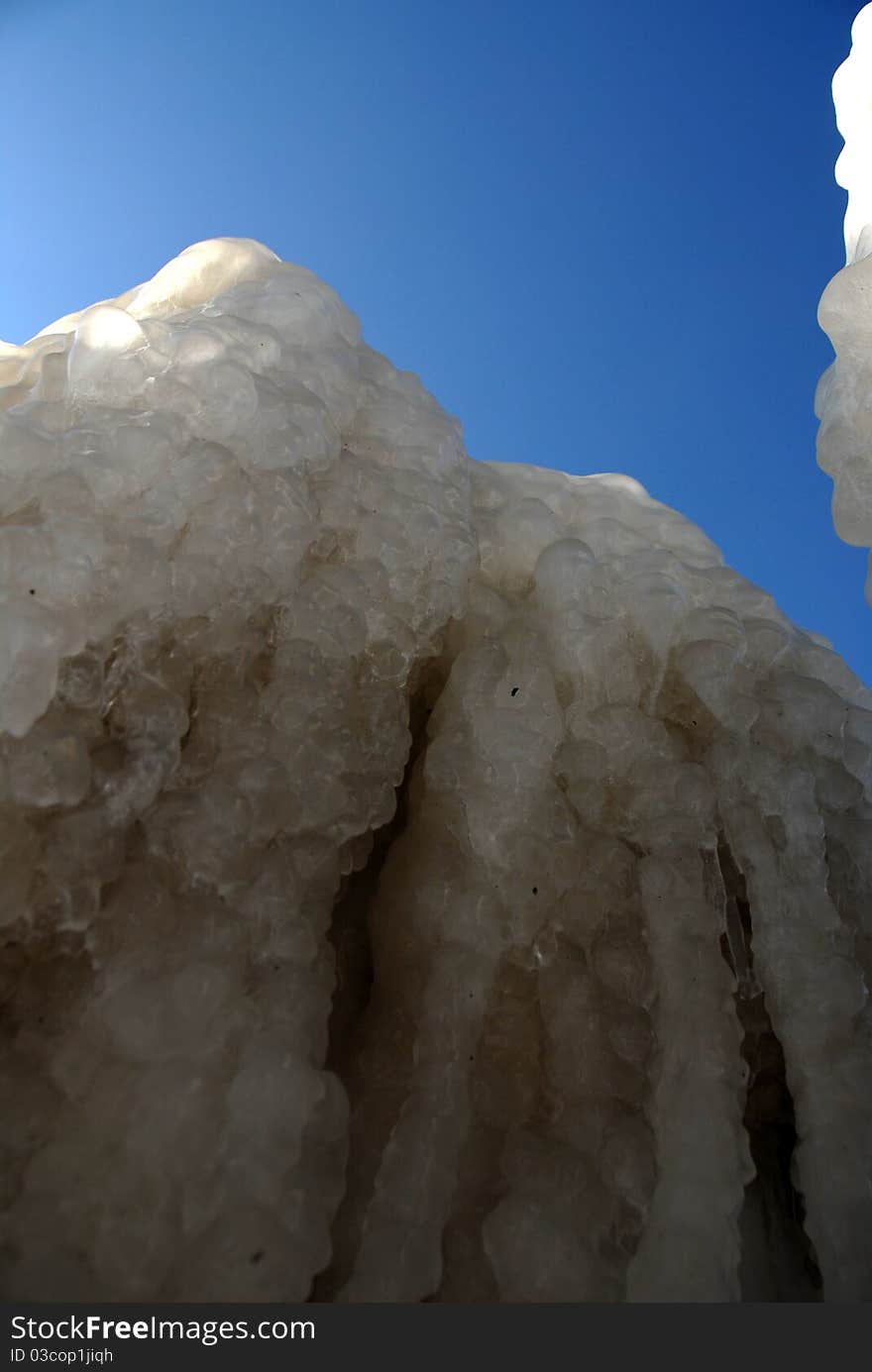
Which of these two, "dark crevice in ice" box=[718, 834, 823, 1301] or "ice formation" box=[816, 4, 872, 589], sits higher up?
"ice formation" box=[816, 4, 872, 589]

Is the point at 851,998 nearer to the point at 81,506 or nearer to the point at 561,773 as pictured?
the point at 561,773

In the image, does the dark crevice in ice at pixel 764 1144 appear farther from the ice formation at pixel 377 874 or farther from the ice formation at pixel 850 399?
the ice formation at pixel 850 399

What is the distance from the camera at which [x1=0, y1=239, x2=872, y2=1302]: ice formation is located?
112cm

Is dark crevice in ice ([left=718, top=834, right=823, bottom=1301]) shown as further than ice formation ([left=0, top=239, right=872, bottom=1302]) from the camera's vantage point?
Yes

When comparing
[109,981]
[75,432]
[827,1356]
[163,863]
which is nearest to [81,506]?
[75,432]

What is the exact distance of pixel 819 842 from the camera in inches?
58.5

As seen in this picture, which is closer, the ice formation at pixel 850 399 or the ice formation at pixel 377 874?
the ice formation at pixel 377 874

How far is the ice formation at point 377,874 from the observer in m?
1.12

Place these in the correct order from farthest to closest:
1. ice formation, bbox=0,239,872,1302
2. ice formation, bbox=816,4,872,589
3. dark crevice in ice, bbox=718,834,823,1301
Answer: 1. ice formation, bbox=816,4,872,589
2. dark crevice in ice, bbox=718,834,823,1301
3. ice formation, bbox=0,239,872,1302

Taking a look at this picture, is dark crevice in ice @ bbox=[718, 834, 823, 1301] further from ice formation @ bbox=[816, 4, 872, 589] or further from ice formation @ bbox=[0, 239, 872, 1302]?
ice formation @ bbox=[816, 4, 872, 589]

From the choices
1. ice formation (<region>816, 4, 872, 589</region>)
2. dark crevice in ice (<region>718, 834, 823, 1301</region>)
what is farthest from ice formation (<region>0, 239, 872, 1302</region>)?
ice formation (<region>816, 4, 872, 589</region>)

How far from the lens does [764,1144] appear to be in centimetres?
149

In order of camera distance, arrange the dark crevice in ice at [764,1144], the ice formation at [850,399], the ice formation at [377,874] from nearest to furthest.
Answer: the ice formation at [377,874] < the dark crevice in ice at [764,1144] < the ice formation at [850,399]

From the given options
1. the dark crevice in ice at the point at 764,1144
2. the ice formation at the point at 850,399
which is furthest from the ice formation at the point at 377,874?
the ice formation at the point at 850,399
